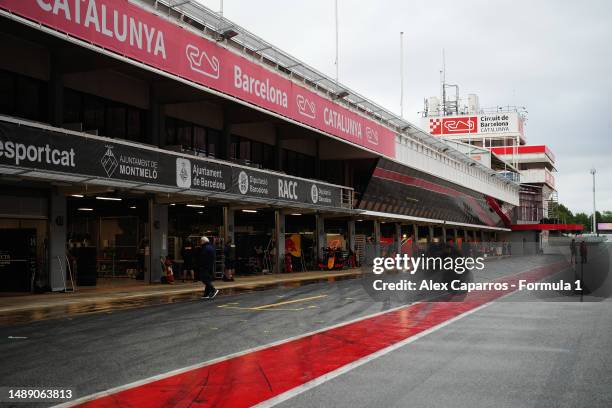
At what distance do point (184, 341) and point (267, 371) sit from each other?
303 cm

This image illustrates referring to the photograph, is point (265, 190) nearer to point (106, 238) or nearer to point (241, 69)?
point (241, 69)

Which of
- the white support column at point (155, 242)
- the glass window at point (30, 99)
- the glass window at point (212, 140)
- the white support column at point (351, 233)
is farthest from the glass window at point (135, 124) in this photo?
the white support column at point (351, 233)

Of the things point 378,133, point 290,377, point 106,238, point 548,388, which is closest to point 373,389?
point 290,377

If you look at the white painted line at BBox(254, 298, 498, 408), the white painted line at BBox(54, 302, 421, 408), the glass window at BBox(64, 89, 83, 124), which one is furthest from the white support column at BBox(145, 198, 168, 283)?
the white painted line at BBox(254, 298, 498, 408)

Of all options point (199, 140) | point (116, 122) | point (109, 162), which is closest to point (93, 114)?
point (116, 122)

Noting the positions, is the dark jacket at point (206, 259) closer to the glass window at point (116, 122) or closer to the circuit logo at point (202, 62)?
the circuit logo at point (202, 62)

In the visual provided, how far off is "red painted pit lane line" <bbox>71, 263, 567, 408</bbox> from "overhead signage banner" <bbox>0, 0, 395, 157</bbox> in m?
11.6

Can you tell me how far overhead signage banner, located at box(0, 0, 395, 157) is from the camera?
1770 centimetres

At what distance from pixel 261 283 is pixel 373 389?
1930cm

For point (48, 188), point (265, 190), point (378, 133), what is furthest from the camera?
point (378, 133)

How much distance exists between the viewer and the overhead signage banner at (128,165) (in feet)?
54.6

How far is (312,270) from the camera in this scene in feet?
125

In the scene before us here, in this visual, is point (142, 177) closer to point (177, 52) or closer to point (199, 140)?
point (177, 52)

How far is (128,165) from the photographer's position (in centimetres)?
2052
